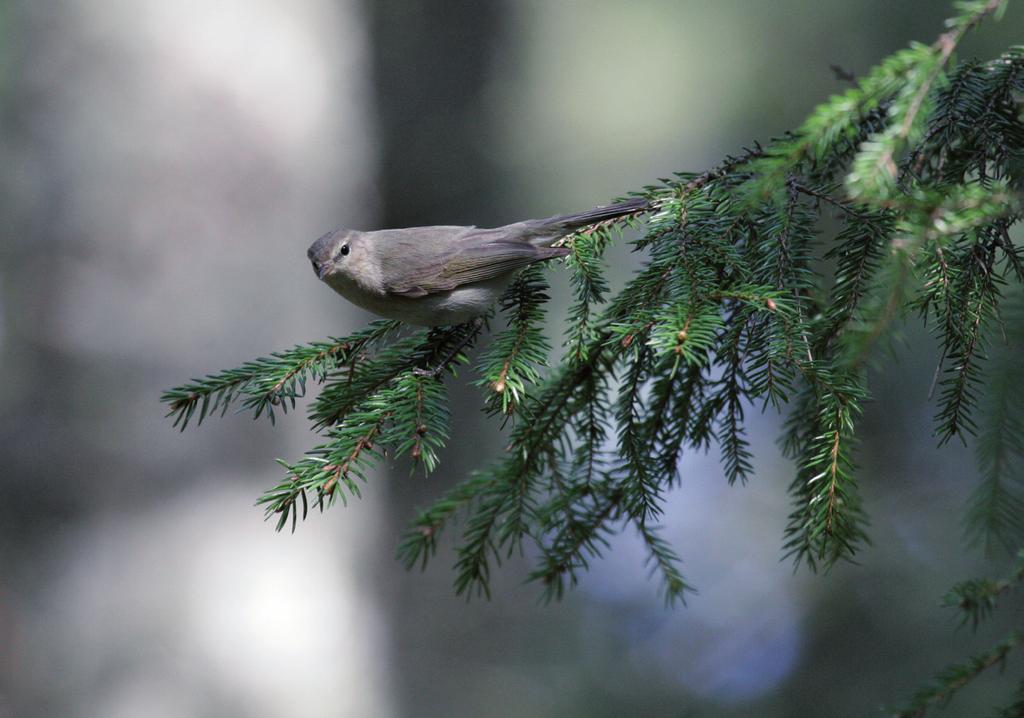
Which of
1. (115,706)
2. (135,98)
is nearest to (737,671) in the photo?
(115,706)

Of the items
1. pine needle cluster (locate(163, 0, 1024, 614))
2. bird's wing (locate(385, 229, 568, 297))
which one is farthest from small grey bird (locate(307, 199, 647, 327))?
pine needle cluster (locate(163, 0, 1024, 614))

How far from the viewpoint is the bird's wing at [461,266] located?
2.27m

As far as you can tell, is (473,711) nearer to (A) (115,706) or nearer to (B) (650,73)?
(A) (115,706)

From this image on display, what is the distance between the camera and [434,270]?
2.33m

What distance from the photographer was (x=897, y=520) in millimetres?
4078

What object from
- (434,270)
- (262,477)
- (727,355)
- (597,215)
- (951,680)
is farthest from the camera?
(262,477)

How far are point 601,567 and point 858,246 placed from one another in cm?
356

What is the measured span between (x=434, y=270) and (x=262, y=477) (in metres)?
1.91

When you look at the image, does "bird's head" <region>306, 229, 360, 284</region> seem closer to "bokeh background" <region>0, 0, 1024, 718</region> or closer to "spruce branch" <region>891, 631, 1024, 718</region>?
"bokeh background" <region>0, 0, 1024, 718</region>

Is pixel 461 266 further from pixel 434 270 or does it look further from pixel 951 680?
pixel 951 680

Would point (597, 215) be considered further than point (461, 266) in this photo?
No

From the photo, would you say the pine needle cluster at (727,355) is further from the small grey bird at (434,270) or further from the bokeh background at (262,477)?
the bokeh background at (262,477)

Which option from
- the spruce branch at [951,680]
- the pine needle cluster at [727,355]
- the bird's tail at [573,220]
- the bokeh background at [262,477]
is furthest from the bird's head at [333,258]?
the spruce branch at [951,680]

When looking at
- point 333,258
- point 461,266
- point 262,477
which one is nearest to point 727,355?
point 461,266
